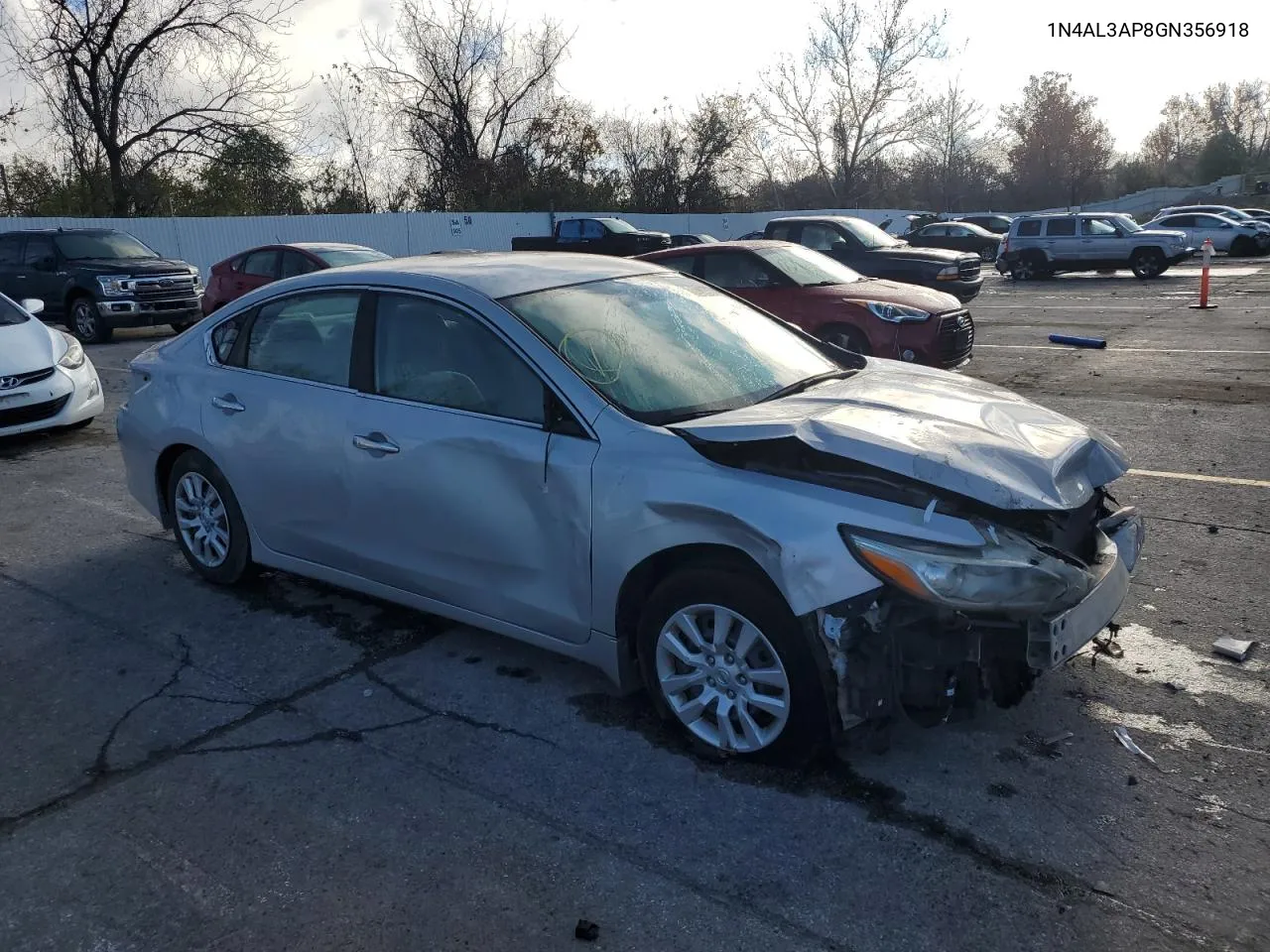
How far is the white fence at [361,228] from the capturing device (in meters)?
26.5

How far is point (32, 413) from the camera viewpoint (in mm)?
8781

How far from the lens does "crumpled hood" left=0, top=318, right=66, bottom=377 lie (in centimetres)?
879

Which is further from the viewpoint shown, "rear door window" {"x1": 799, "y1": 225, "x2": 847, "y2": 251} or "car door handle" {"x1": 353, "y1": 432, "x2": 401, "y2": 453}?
"rear door window" {"x1": 799, "y1": 225, "x2": 847, "y2": 251}

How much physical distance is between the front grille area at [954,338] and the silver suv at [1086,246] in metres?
16.7

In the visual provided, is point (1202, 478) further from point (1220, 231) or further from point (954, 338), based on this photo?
point (1220, 231)

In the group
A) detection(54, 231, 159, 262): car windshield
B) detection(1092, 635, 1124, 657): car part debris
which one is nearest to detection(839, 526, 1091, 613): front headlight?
detection(1092, 635, 1124, 657): car part debris

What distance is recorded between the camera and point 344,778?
3.58 meters

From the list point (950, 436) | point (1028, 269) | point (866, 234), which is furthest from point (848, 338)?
point (1028, 269)

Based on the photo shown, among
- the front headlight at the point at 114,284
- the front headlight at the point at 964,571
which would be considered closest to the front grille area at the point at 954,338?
the front headlight at the point at 964,571

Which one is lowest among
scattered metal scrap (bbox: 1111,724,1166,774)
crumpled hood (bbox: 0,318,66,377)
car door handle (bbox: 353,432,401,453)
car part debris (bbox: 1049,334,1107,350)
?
scattered metal scrap (bbox: 1111,724,1166,774)

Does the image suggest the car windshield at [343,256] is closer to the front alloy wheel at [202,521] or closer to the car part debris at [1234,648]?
the front alloy wheel at [202,521]

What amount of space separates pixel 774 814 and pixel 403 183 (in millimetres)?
39954

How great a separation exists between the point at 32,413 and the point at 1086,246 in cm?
2363

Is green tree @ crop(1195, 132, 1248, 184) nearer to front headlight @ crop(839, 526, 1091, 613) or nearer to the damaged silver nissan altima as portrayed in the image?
the damaged silver nissan altima
